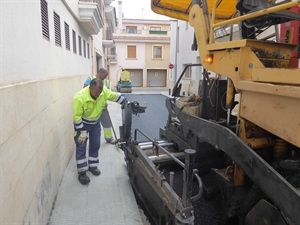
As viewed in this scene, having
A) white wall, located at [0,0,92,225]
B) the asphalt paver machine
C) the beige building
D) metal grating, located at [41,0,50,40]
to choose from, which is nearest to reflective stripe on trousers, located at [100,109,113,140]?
the asphalt paver machine

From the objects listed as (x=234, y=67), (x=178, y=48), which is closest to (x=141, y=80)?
(x=178, y=48)

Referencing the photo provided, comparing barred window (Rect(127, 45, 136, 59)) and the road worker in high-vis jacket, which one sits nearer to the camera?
the road worker in high-vis jacket

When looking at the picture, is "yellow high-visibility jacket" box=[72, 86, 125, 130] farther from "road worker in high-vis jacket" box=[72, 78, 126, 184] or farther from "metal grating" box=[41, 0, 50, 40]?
"metal grating" box=[41, 0, 50, 40]

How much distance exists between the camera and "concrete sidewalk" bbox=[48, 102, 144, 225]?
2820 mm

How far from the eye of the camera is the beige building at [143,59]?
2666 cm

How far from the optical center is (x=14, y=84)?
1881 millimetres

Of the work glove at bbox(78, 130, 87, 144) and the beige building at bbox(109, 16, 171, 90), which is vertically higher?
the beige building at bbox(109, 16, 171, 90)

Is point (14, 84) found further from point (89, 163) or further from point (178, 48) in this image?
point (178, 48)

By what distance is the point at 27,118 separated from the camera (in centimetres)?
216

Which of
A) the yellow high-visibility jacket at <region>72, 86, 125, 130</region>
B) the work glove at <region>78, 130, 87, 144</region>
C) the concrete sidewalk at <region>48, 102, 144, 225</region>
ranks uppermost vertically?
the yellow high-visibility jacket at <region>72, 86, 125, 130</region>

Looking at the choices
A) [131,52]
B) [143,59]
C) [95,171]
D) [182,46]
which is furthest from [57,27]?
[131,52]

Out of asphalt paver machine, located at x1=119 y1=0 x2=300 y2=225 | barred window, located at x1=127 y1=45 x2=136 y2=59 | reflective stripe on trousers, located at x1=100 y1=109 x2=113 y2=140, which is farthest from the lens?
barred window, located at x1=127 y1=45 x2=136 y2=59

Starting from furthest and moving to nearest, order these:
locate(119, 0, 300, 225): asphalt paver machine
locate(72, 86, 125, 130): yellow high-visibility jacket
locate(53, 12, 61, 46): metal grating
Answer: locate(53, 12, 61, 46): metal grating → locate(72, 86, 125, 130): yellow high-visibility jacket → locate(119, 0, 300, 225): asphalt paver machine

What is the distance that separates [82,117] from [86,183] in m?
0.97
